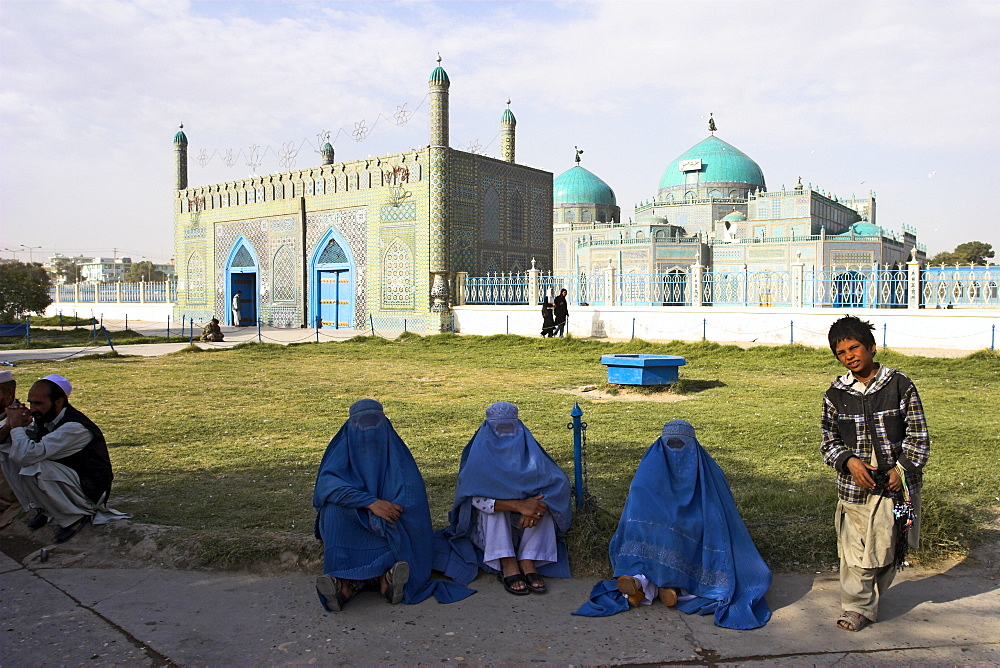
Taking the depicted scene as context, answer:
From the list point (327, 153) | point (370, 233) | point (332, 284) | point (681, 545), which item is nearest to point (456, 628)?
point (681, 545)

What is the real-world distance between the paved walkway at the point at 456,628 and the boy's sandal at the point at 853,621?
0.03 meters

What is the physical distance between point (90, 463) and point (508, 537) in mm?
2285

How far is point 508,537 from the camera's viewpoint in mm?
3320

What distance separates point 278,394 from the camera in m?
8.73

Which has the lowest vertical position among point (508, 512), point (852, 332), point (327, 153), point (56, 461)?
point (508, 512)

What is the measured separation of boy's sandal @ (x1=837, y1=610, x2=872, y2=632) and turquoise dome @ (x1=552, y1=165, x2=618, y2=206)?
35187 millimetres

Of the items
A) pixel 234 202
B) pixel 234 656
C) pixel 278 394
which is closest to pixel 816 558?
pixel 234 656

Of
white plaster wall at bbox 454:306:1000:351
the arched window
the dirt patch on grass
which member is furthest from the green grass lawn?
the arched window

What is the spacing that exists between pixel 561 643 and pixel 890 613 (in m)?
1.32

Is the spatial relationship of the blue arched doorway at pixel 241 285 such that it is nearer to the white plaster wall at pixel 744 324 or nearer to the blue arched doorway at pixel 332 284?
the blue arched doorway at pixel 332 284

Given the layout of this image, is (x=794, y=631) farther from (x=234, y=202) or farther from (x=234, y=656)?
(x=234, y=202)

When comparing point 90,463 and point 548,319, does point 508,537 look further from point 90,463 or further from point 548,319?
point 548,319

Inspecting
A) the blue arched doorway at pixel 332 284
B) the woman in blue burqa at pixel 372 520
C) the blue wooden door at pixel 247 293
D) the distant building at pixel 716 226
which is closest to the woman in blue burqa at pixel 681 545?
the woman in blue burqa at pixel 372 520

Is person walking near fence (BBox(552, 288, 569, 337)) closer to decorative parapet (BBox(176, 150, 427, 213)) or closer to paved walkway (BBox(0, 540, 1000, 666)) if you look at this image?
decorative parapet (BBox(176, 150, 427, 213))
